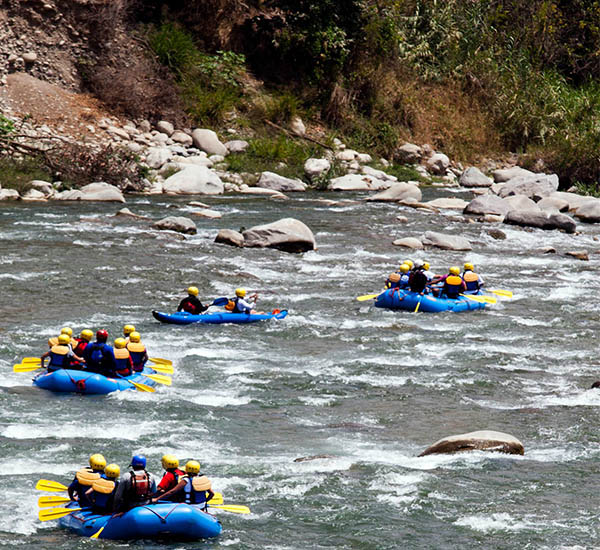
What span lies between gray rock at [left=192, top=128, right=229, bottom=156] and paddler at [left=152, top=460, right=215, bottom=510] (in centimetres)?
2189

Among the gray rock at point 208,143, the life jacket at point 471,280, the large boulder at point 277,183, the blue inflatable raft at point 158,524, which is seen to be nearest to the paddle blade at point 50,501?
the blue inflatable raft at point 158,524

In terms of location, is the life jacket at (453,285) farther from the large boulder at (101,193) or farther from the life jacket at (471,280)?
the large boulder at (101,193)

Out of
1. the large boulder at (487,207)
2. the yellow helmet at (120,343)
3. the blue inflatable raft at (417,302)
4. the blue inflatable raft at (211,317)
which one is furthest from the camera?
the large boulder at (487,207)

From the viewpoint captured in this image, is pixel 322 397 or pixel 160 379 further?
pixel 160 379

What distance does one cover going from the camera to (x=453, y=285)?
16.2 metres

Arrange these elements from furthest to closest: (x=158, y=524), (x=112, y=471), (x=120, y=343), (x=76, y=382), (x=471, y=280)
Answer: (x=471, y=280)
(x=120, y=343)
(x=76, y=382)
(x=112, y=471)
(x=158, y=524)

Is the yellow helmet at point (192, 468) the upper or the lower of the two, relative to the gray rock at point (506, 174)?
upper

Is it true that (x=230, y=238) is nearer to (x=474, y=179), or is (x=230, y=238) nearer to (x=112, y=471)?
(x=112, y=471)

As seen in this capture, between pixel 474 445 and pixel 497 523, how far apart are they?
148cm

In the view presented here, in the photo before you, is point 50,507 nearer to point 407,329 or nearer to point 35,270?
point 407,329

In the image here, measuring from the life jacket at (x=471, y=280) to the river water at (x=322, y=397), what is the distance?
642 mm

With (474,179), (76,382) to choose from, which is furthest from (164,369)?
(474,179)

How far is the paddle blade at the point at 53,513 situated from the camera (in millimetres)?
8039

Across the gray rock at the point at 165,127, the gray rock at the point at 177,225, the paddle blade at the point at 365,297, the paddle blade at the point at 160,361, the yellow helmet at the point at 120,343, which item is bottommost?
the paddle blade at the point at 365,297
